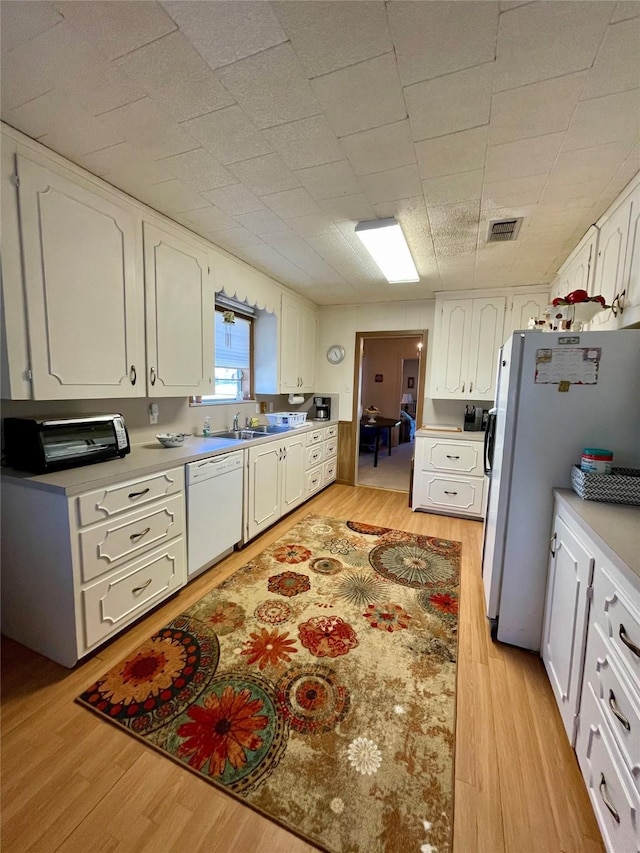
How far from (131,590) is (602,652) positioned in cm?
208

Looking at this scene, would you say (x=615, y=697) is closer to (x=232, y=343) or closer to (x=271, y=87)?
(x=271, y=87)

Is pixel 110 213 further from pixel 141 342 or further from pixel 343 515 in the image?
pixel 343 515

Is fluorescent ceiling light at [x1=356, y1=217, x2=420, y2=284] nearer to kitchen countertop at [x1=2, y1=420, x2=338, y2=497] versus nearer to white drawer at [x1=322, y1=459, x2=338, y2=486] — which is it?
kitchen countertop at [x1=2, y1=420, x2=338, y2=497]

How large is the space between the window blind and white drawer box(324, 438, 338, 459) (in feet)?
4.70

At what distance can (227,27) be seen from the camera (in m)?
1.04

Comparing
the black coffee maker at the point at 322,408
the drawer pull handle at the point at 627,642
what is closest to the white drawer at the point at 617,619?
the drawer pull handle at the point at 627,642

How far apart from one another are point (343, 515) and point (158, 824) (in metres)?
2.70

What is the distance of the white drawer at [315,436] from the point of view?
384 cm

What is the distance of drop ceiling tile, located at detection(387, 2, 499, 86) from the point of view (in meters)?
0.96

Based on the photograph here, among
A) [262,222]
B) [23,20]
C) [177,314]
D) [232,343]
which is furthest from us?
[232,343]

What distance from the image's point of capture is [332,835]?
104 cm

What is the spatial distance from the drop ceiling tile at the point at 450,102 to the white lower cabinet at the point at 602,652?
1.64m

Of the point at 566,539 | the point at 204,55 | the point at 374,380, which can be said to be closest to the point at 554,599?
the point at 566,539

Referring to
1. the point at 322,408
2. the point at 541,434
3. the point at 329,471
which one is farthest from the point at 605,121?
the point at 329,471
